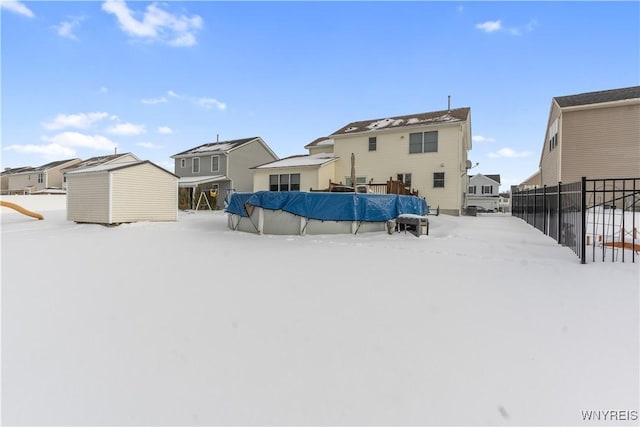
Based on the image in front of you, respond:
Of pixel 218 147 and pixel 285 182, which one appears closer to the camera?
pixel 285 182

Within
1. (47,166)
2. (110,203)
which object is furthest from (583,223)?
(47,166)

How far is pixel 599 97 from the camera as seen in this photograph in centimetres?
1747

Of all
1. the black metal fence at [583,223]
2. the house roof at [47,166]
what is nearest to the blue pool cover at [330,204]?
the black metal fence at [583,223]

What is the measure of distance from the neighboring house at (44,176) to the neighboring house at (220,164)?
68.7ft

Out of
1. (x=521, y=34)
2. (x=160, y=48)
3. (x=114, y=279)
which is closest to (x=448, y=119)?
(x=521, y=34)

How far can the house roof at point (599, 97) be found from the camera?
16.7 m

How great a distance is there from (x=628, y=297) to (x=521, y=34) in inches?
485

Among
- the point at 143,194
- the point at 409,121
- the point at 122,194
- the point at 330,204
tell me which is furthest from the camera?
the point at 409,121

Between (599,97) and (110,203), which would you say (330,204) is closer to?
(110,203)

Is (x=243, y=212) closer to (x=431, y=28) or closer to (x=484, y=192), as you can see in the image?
(x=431, y=28)

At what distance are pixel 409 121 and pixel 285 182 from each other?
987cm

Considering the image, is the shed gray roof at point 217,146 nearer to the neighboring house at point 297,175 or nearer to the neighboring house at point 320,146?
the neighboring house at point 320,146

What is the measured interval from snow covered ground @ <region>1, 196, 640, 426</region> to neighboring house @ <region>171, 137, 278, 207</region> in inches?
854

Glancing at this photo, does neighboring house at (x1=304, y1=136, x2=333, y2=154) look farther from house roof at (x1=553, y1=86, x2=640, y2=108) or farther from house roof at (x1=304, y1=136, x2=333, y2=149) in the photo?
house roof at (x1=553, y1=86, x2=640, y2=108)
